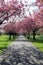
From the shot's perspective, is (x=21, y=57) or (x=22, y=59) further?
(x=21, y=57)

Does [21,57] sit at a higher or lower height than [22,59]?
lower

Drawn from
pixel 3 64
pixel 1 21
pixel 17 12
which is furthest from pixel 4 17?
pixel 3 64

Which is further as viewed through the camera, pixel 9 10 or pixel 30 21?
pixel 30 21

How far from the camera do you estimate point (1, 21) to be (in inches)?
1152

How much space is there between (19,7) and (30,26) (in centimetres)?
3984

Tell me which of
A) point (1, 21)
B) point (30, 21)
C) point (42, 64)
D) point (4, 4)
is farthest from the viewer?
point (30, 21)

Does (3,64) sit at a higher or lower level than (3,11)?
lower

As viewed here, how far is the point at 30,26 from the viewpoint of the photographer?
67.2 metres

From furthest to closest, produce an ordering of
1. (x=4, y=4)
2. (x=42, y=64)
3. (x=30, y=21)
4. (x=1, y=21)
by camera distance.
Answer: (x=30, y=21) → (x=1, y=21) → (x=4, y=4) → (x=42, y=64)

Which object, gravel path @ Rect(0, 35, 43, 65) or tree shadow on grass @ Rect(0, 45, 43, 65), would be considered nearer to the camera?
tree shadow on grass @ Rect(0, 45, 43, 65)

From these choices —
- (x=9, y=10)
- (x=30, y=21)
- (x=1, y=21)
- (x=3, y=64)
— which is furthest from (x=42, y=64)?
(x=30, y=21)

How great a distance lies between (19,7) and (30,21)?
3732 cm

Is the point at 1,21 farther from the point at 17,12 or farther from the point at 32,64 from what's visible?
the point at 32,64

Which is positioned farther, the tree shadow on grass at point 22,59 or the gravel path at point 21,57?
the gravel path at point 21,57
